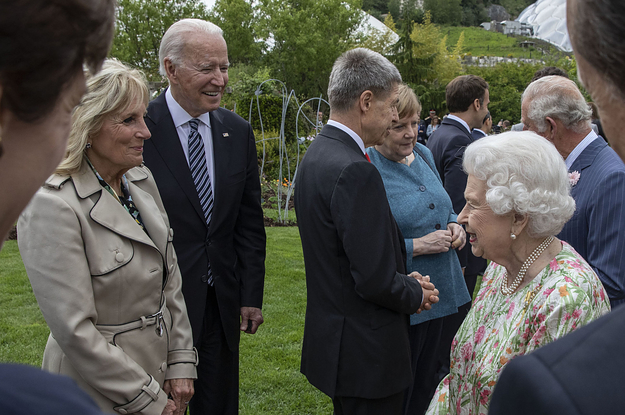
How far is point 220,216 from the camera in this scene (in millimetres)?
3092

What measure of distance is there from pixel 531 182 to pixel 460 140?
2986mm

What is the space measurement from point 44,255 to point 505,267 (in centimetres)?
208

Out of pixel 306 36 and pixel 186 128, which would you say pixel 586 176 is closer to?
pixel 186 128

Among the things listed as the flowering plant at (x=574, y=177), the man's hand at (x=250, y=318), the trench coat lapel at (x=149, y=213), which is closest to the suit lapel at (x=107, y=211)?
the trench coat lapel at (x=149, y=213)

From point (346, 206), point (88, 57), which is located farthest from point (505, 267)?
point (88, 57)

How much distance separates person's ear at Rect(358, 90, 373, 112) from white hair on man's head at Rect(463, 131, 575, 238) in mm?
760

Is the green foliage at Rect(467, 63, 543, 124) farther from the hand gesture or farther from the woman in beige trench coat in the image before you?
the woman in beige trench coat

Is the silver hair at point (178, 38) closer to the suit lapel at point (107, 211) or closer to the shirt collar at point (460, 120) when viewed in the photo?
the suit lapel at point (107, 211)

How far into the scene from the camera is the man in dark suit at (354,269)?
2.45 m

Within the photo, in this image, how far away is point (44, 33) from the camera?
0.64 metres

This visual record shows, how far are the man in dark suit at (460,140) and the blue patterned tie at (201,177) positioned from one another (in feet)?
7.93

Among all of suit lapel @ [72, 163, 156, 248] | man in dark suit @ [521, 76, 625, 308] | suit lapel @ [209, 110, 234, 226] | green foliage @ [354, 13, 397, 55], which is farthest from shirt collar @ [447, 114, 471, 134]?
green foliage @ [354, 13, 397, 55]

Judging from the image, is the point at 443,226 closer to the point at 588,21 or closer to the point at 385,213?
the point at 385,213

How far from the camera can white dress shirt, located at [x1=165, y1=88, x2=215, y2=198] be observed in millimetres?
3146
